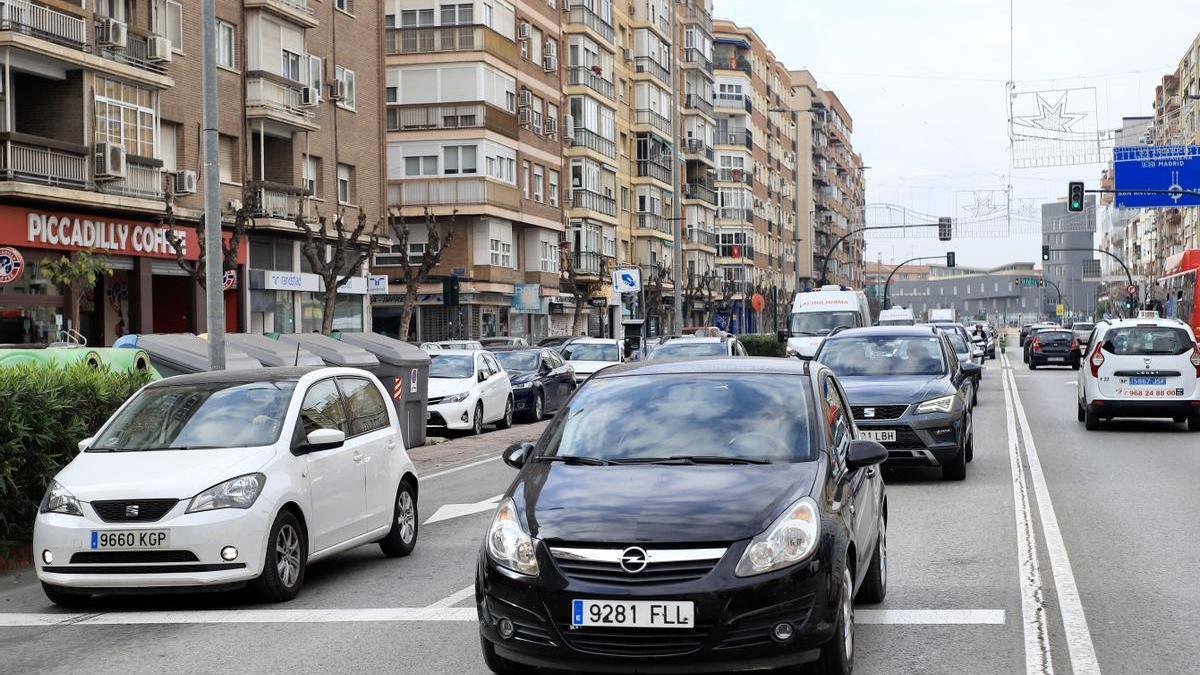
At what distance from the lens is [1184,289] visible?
43688mm

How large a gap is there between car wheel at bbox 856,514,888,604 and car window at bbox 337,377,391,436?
396cm

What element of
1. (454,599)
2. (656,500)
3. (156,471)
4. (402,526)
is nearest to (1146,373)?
(402,526)

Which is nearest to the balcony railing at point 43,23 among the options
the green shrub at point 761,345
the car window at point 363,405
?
the car window at point 363,405

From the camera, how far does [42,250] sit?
29469 mm

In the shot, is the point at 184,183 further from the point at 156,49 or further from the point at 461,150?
the point at 461,150

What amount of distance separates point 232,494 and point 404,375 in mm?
12773

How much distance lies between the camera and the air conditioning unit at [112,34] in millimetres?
30578

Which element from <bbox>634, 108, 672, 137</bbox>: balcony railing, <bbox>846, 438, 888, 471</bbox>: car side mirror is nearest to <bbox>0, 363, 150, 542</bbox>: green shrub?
<bbox>846, 438, 888, 471</bbox>: car side mirror

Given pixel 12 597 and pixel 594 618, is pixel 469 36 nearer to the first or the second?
pixel 12 597

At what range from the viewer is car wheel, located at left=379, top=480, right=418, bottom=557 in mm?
10930

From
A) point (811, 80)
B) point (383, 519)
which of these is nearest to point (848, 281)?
point (811, 80)

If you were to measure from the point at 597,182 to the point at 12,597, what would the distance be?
5810 centimetres

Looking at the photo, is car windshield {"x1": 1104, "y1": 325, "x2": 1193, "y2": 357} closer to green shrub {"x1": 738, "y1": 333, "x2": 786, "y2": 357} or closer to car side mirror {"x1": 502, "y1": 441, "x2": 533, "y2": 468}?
car side mirror {"x1": 502, "y1": 441, "x2": 533, "y2": 468}

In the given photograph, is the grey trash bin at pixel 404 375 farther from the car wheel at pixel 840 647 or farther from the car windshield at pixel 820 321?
the car windshield at pixel 820 321
